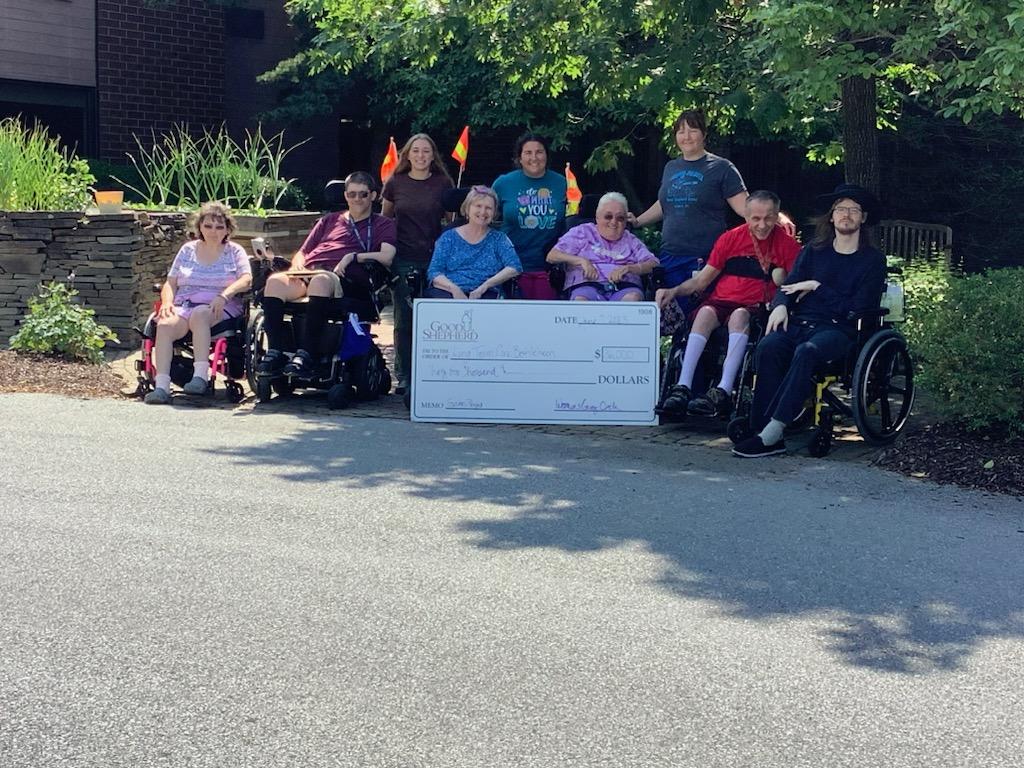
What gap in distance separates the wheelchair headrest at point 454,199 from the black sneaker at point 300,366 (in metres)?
1.42

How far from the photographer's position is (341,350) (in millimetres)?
9961

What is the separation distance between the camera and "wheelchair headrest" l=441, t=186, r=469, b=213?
10.2 m

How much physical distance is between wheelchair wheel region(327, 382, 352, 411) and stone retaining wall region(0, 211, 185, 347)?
316 centimetres

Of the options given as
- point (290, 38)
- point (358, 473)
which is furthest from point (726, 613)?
point (290, 38)

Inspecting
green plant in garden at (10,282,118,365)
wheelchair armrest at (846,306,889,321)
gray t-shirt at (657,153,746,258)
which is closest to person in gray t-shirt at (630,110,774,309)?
gray t-shirt at (657,153,746,258)

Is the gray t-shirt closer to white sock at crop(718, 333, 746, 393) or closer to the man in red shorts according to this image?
the man in red shorts

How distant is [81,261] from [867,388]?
6848mm

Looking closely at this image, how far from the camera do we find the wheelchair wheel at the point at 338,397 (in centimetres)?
984

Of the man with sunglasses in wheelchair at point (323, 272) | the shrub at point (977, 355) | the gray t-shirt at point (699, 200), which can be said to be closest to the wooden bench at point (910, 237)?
the gray t-shirt at point (699, 200)

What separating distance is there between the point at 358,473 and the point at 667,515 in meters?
1.75

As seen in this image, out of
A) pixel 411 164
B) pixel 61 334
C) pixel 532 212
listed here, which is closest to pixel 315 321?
pixel 411 164

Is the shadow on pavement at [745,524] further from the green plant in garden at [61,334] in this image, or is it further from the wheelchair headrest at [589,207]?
the green plant in garden at [61,334]

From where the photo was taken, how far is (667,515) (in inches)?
270

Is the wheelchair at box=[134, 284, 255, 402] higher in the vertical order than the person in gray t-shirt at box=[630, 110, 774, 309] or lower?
lower
